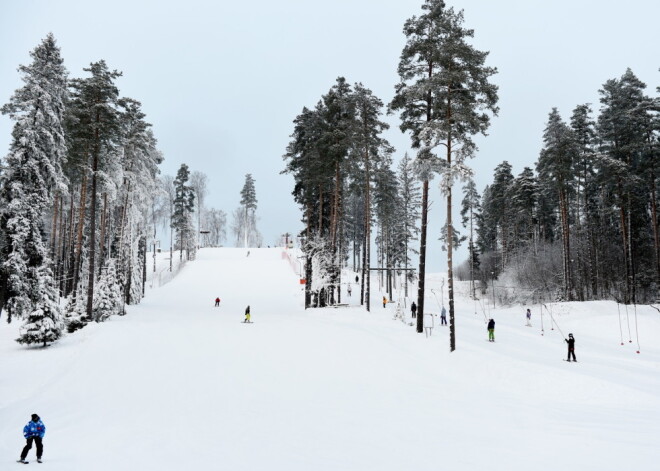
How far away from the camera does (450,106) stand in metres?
19.9

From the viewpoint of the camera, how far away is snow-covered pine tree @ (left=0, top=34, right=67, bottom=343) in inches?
746

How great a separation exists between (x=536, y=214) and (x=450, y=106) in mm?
41455

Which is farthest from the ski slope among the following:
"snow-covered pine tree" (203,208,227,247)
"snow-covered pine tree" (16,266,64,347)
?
"snow-covered pine tree" (203,208,227,247)

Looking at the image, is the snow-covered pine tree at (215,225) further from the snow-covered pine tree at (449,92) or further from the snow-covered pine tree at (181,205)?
the snow-covered pine tree at (449,92)

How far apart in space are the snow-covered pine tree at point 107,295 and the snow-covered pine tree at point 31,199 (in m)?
5.88

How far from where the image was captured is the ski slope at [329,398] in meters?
9.27

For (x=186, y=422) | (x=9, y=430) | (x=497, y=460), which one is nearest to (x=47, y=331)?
(x=9, y=430)

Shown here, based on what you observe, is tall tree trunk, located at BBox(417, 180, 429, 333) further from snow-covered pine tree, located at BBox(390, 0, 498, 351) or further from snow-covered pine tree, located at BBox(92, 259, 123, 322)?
snow-covered pine tree, located at BBox(92, 259, 123, 322)

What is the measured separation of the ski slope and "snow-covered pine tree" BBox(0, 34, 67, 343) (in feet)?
6.67

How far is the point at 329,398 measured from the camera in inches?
537

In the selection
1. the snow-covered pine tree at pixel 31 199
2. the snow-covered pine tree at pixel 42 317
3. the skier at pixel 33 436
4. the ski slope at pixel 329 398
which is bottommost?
the ski slope at pixel 329 398

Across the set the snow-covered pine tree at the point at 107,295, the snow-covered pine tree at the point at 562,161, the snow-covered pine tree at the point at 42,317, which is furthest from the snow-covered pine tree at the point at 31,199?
the snow-covered pine tree at the point at 562,161

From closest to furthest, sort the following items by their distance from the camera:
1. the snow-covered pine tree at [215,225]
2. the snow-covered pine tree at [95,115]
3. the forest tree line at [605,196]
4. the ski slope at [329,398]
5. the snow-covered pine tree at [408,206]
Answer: the ski slope at [329,398] → the snow-covered pine tree at [95,115] → the forest tree line at [605,196] → the snow-covered pine tree at [408,206] → the snow-covered pine tree at [215,225]

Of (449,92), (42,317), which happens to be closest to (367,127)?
(449,92)
